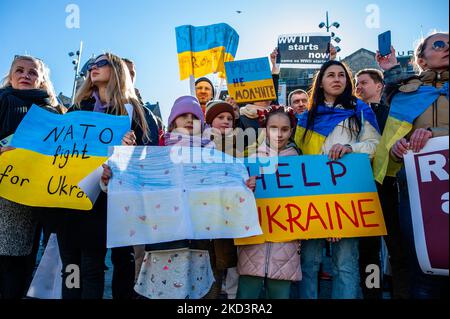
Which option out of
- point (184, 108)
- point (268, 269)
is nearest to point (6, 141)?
point (184, 108)

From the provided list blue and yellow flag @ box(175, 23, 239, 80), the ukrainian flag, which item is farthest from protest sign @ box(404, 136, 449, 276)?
blue and yellow flag @ box(175, 23, 239, 80)

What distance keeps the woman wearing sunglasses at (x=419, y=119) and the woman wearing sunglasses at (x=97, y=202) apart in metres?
1.85

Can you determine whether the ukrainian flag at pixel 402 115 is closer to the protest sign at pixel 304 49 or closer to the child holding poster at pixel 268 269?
the child holding poster at pixel 268 269

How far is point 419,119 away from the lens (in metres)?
2.61

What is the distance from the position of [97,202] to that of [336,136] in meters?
2.00

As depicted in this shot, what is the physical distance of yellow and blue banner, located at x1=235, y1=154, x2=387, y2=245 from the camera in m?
2.86

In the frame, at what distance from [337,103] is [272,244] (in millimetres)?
1354

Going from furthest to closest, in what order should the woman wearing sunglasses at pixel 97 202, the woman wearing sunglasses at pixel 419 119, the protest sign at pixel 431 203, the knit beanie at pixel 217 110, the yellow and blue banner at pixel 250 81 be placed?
1. the yellow and blue banner at pixel 250 81
2. the knit beanie at pixel 217 110
3. the woman wearing sunglasses at pixel 97 202
4. the woman wearing sunglasses at pixel 419 119
5. the protest sign at pixel 431 203

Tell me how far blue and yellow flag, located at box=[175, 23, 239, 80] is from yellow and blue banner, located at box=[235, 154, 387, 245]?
3423 millimetres

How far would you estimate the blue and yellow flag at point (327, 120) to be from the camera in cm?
313

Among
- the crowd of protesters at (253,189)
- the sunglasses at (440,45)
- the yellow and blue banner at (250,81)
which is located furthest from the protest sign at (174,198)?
the yellow and blue banner at (250,81)

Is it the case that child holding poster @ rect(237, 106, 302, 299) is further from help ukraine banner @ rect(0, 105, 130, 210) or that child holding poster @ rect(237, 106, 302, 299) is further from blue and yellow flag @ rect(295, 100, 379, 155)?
help ukraine banner @ rect(0, 105, 130, 210)

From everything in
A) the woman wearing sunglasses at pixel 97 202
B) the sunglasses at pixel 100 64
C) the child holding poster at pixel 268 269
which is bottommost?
the child holding poster at pixel 268 269

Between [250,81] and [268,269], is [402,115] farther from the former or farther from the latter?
[250,81]
